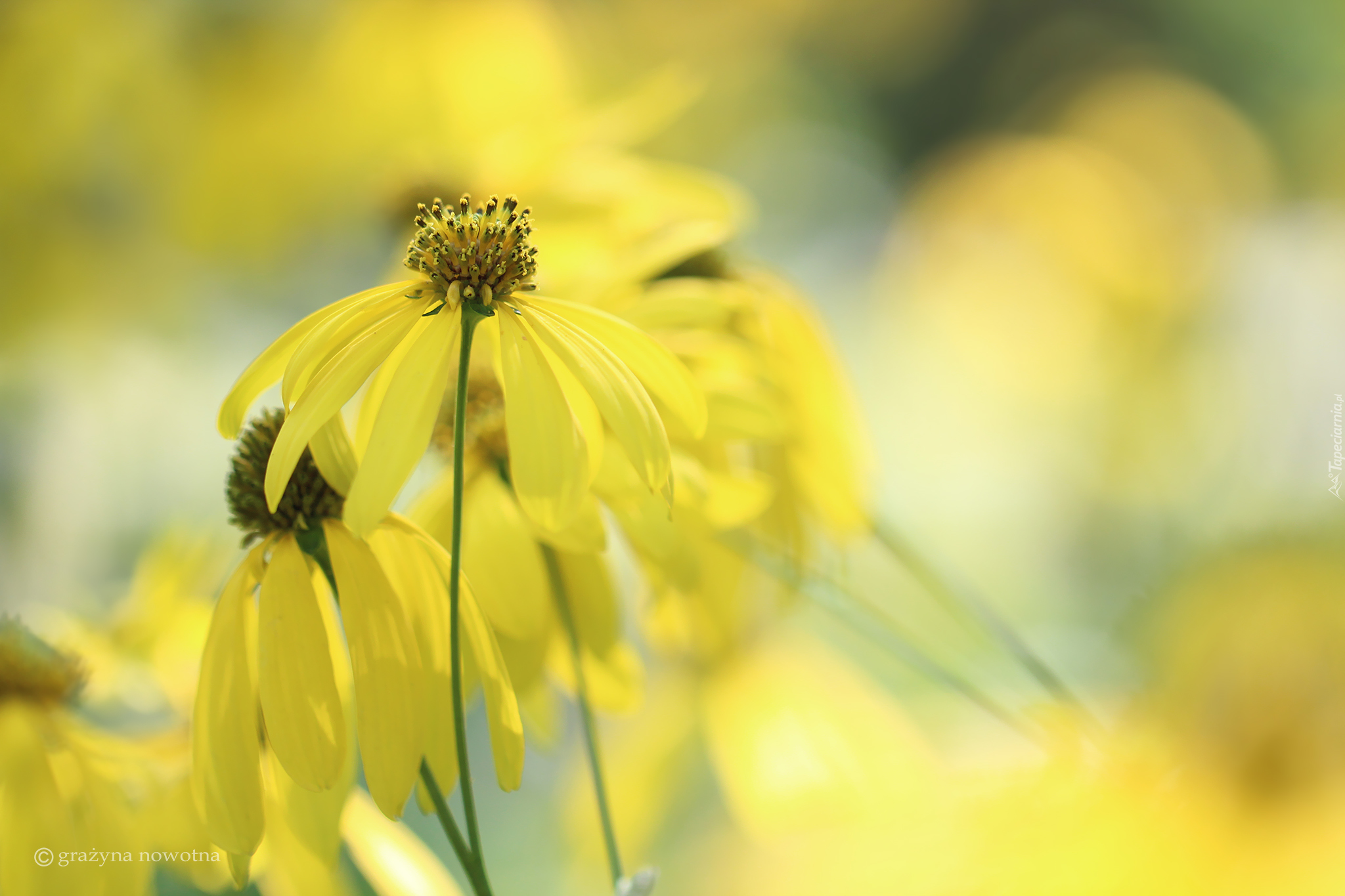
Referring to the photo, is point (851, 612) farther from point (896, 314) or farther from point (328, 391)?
point (896, 314)

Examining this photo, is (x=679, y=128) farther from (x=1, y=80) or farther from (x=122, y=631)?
(x=122, y=631)

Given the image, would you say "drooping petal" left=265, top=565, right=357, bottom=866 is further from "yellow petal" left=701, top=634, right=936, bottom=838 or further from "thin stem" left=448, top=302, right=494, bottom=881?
"yellow petal" left=701, top=634, right=936, bottom=838

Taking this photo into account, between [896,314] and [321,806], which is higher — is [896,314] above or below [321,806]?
above

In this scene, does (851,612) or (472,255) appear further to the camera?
(851,612)

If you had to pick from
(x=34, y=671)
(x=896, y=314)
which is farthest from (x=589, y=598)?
(x=896, y=314)

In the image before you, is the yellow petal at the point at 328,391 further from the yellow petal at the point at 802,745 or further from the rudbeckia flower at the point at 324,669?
the yellow petal at the point at 802,745

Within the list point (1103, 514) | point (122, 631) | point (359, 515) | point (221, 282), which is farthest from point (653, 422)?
point (221, 282)
